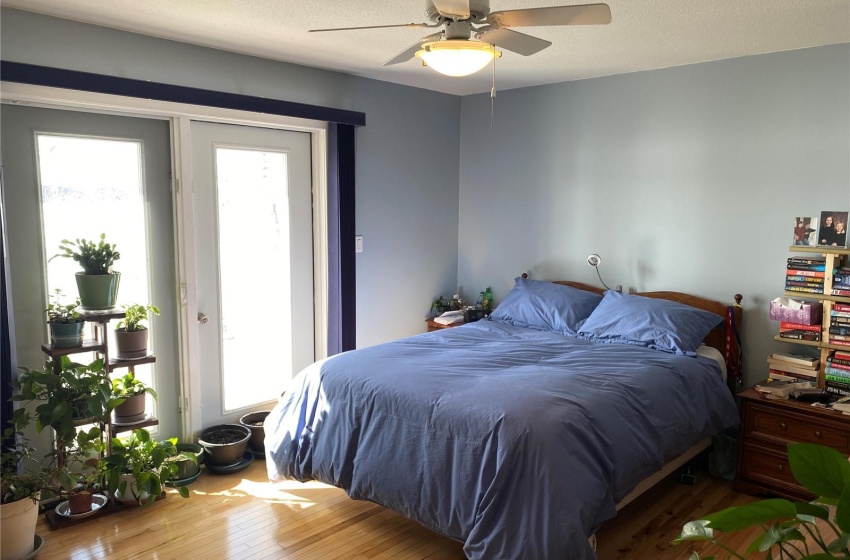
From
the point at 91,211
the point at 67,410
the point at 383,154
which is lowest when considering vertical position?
the point at 67,410

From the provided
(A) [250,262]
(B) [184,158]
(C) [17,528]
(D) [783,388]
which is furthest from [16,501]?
(D) [783,388]

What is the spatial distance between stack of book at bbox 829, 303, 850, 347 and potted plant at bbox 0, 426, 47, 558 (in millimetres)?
3826

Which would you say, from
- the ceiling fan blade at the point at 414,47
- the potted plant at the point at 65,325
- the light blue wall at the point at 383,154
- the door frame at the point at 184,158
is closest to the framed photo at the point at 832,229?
the ceiling fan blade at the point at 414,47

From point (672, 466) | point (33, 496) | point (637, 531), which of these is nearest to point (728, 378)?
point (672, 466)

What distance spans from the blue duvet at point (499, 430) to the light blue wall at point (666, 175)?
81 cm

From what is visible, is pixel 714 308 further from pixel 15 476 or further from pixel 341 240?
pixel 15 476

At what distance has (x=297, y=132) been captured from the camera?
413 centimetres

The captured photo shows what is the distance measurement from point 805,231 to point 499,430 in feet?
7.06

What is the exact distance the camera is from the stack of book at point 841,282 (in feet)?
10.3

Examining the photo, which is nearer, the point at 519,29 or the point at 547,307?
the point at 519,29

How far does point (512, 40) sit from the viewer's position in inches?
93.3

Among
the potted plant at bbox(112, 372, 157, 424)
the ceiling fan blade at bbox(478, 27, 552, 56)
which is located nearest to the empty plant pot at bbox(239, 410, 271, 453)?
the potted plant at bbox(112, 372, 157, 424)

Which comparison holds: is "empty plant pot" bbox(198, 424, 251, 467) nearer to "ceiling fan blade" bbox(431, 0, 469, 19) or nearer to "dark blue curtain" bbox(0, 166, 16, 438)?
"dark blue curtain" bbox(0, 166, 16, 438)

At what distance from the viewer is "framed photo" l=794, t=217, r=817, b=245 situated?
11.0 ft
